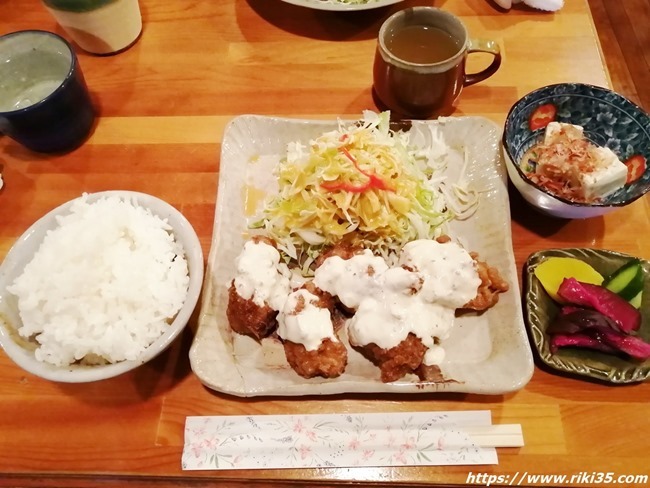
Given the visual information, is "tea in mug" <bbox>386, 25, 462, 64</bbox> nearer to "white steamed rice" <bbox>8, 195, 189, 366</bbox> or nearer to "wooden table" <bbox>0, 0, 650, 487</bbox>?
"wooden table" <bbox>0, 0, 650, 487</bbox>

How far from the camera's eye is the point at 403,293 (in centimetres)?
161

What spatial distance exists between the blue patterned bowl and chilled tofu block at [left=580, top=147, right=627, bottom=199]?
38 mm

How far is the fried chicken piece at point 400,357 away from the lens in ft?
5.10

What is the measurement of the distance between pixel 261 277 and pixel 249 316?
0.42 feet

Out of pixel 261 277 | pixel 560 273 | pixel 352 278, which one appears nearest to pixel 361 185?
pixel 352 278

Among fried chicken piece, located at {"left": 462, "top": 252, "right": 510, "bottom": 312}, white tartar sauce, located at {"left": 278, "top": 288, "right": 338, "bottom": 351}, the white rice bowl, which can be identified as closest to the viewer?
the white rice bowl

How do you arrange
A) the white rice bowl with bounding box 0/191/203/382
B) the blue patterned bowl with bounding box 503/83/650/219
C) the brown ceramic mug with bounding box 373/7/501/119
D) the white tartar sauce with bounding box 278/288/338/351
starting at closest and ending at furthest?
the white rice bowl with bounding box 0/191/203/382
the white tartar sauce with bounding box 278/288/338/351
the blue patterned bowl with bounding box 503/83/650/219
the brown ceramic mug with bounding box 373/7/501/119

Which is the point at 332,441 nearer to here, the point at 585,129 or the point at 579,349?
the point at 579,349

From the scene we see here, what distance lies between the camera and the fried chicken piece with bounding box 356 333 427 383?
61.2 inches

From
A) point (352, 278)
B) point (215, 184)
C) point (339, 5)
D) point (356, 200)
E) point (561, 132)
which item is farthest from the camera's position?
point (339, 5)

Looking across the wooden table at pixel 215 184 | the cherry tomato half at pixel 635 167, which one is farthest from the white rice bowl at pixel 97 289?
the cherry tomato half at pixel 635 167

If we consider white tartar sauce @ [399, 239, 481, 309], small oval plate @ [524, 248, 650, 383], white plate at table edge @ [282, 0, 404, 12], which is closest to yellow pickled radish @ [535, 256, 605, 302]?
small oval plate @ [524, 248, 650, 383]

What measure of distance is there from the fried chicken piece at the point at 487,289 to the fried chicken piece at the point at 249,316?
0.63 metres

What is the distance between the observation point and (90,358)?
4.96 feet
